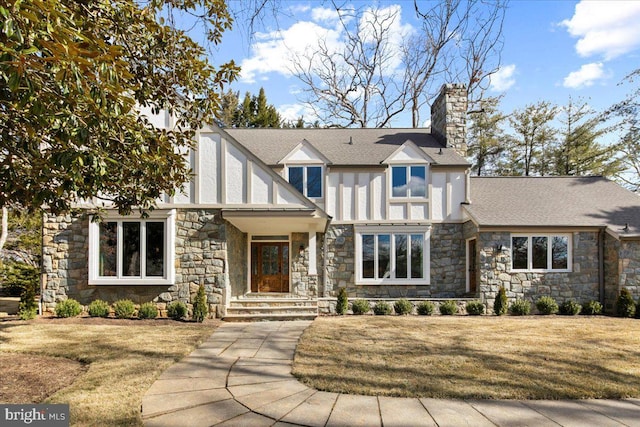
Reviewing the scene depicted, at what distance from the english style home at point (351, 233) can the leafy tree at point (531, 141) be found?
425 inches

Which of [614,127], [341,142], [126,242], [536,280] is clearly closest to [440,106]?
[341,142]

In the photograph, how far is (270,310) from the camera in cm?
1045

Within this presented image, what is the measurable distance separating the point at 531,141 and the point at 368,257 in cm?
1786

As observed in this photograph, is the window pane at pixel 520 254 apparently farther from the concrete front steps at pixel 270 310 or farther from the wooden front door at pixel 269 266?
the wooden front door at pixel 269 266

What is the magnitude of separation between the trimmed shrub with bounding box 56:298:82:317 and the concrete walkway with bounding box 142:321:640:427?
598 cm

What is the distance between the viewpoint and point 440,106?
15.2 m

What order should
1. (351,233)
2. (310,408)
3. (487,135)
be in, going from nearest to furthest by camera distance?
(310,408)
(351,233)
(487,135)

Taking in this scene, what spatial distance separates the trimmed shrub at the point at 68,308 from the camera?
9.49m

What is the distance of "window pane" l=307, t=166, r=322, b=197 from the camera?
536 inches

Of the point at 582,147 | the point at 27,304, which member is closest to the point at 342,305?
the point at 27,304

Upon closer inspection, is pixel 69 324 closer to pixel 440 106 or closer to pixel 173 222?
pixel 173 222

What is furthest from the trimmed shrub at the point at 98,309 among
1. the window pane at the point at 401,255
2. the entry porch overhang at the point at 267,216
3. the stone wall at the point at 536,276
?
the stone wall at the point at 536,276

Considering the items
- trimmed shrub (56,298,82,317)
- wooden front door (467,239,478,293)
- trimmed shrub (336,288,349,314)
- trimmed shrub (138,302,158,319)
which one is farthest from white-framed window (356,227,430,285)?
trimmed shrub (56,298,82,317)

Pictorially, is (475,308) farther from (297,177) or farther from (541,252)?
(297,177)
